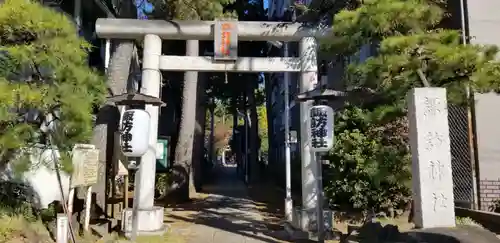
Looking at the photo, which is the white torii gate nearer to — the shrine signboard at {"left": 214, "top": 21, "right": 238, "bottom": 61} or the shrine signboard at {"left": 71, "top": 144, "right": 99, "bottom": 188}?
the shrine signboard at {"left": 214, "top": 21, "right": 238, "bottom": 61}

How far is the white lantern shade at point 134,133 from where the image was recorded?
861 centimetres

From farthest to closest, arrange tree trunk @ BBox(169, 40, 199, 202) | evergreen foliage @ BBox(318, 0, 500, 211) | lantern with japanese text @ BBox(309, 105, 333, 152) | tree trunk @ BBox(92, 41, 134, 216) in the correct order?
tree trunk @ BBox(169, 40, 199, 202) → tree trunk @ BBox(92, 41, 134, 216) → lantern with japanese text @ BBox(309, 105, 333, 152) → evergreen foliage @ BBox(318, 0, 500, 211)

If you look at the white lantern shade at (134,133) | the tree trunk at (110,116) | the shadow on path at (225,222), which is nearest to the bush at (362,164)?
the shadow on path at (225,222)

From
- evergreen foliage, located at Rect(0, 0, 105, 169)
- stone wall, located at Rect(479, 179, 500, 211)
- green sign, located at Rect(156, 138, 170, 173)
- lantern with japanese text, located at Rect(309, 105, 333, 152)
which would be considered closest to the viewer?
evergreen foliage, located at Rect(0, 0, 105, 169)

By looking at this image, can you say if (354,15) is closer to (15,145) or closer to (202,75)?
(15,145)

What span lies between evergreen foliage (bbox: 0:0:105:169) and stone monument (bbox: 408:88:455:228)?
532 cm

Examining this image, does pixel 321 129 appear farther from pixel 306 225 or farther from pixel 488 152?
pixel 488 152

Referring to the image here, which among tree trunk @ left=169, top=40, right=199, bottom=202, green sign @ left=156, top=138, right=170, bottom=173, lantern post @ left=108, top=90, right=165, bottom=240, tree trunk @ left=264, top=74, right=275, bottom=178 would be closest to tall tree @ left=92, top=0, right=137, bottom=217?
lantern post @ left=108, top=90, right=165, bottom=240

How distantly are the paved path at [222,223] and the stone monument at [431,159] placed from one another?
3644 millimetres

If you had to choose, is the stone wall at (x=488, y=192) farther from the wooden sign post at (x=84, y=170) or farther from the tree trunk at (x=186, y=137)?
the tree trunk at (x=186, y=137)

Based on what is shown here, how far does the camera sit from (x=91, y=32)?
18812 mm

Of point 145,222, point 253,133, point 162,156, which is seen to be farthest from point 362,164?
point 253,133

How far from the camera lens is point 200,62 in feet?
34.6

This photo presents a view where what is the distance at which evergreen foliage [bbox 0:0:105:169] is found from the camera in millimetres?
6426
